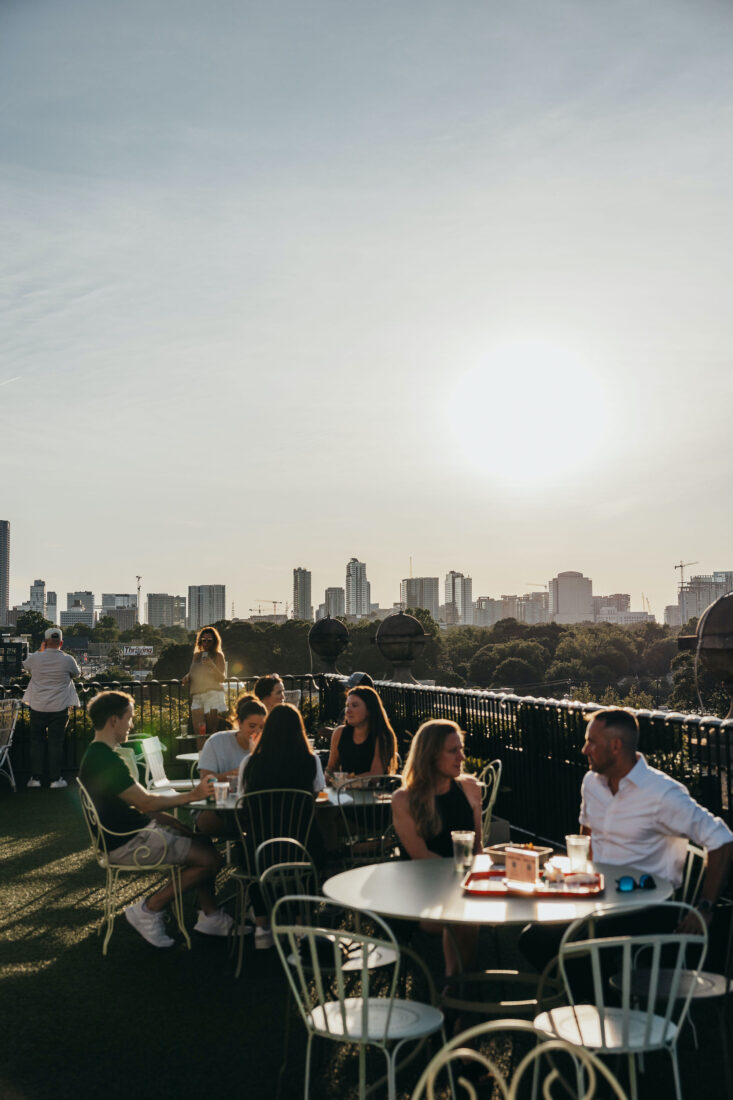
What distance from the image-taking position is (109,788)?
5.71 m

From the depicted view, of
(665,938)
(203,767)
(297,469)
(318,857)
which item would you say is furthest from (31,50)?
(297,469)

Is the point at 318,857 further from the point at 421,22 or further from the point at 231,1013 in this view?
the point at 421,22

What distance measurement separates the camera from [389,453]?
36.8 meters

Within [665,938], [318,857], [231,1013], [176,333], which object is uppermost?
[176,333]

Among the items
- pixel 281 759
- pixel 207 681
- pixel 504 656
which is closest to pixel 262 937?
pixel 281 759

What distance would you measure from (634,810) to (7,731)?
29.3ft

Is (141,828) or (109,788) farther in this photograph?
(141,828)

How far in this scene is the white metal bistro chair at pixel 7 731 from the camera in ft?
37.1

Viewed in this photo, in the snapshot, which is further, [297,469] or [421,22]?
[297,469]

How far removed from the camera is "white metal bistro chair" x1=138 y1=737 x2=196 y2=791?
24.1 ft

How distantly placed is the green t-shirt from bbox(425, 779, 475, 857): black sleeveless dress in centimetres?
205

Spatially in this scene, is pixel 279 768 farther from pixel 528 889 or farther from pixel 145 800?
pixel 528 889

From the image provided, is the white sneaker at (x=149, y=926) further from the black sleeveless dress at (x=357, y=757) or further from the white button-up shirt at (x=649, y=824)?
the white button-up shirt at (x=649, y=824)

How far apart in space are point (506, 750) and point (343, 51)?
A: 673cm
